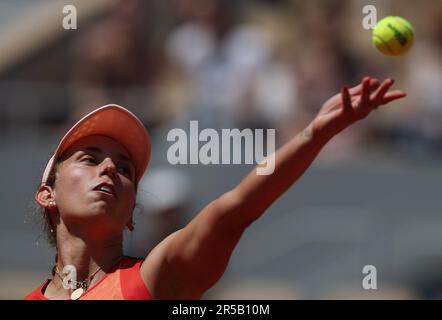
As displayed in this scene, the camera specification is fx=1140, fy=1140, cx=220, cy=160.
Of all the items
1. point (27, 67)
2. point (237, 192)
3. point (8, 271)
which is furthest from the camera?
point (27, 67)

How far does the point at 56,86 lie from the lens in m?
10.7

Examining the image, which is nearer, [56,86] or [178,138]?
[178,138]

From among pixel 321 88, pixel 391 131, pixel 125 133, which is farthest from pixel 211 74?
pixel 125 133

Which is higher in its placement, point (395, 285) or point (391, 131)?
point (391, 131)

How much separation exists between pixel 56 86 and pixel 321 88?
2.58 metres

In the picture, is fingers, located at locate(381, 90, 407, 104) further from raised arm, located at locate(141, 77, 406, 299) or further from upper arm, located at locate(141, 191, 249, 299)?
upper arm, located at locate(141, 191, 249, 299)

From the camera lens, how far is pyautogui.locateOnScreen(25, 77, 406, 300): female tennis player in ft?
13.4

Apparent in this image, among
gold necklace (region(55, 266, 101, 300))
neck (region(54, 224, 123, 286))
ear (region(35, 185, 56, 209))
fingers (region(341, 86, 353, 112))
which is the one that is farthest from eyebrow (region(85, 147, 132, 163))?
fingers (region(341, 86, 353, 112))

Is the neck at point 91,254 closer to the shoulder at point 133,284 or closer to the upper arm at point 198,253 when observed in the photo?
the shoulder at point 133,284

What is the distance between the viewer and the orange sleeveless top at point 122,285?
4340 millimetres

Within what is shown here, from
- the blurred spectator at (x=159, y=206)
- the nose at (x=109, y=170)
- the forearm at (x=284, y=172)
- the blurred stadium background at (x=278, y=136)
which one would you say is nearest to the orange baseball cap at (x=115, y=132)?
the nose at (x=109, y=170)

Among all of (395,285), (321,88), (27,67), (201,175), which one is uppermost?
(27,67)

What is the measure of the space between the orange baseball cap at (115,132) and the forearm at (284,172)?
87 centimetres
